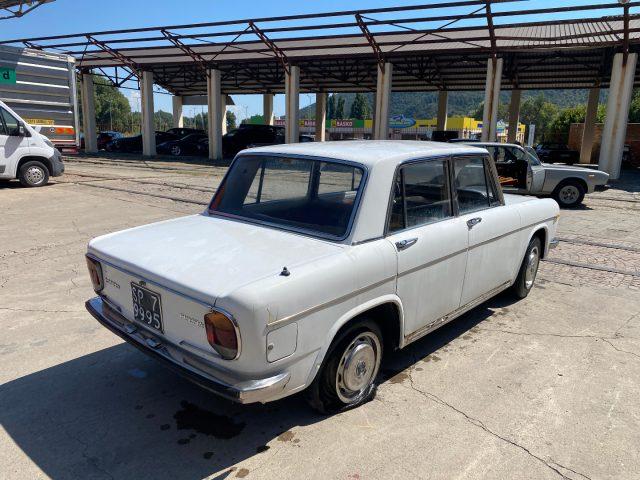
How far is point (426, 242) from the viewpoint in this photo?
3.38 meters

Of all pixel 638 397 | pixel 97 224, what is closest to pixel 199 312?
pixel 638 397

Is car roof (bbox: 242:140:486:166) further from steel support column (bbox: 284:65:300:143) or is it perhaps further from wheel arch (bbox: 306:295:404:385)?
steel support column (bbox: 284:65:300:143)

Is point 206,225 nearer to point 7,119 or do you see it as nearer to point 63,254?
point 63,254

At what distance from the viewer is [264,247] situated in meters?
2.97

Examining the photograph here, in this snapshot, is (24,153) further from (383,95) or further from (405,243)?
(383,95)

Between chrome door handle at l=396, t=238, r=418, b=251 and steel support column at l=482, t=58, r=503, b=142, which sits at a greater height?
steel support column at l=482, t=58, r=503, b=142

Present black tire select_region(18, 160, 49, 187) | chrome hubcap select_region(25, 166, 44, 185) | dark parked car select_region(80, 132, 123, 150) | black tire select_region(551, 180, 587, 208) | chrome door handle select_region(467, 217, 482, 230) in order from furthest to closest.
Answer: dark parked car select_region(80, 132, 123, 150)
chrome hubcap select_region(25, 166, 44, 185)
black tire select_region(18, 160, 49, 187)
black tire select_region(551, 180, 587, 208)
chrome door handle select_region(467, 217, 482, 230)

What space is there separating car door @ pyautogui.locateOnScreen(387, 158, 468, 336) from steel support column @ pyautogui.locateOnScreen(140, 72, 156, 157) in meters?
26.9

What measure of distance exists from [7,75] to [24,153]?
2969 mm

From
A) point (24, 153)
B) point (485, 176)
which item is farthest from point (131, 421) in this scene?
point (24, 153)

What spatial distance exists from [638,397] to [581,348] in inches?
31.0

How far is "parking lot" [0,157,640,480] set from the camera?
264 centimetres

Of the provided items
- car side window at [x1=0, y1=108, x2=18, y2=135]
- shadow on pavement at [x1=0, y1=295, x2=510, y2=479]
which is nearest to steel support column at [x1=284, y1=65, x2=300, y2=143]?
car side window at [x1=0, y1=108, x2=18, y2=135]

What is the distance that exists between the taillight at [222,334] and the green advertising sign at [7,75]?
14.4 metres
